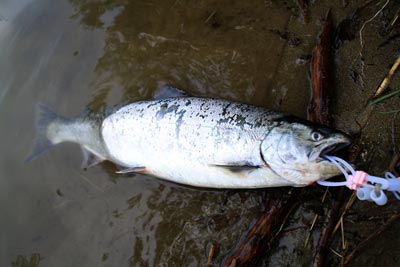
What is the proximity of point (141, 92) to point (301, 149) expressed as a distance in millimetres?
2082

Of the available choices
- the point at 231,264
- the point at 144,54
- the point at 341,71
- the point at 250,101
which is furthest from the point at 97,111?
the point at 341,71

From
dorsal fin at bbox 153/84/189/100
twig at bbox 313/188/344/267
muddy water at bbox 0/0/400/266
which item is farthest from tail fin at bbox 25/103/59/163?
twig at bbox 313/188/344/267

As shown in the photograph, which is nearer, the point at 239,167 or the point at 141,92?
the point at 239,167

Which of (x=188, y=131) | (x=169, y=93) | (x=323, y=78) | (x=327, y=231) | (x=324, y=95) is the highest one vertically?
(x=323, y=78)

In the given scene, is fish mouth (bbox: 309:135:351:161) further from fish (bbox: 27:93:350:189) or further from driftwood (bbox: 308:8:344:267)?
driftwood (bbox: 308:8:344:267)

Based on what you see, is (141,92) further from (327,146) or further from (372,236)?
(372,236)

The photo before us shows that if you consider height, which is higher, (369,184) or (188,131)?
(369,184)

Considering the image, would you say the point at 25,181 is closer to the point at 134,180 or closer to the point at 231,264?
the point at 134,180

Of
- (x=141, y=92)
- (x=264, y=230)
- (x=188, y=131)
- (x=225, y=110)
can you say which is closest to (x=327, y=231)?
(x=264, y=230)

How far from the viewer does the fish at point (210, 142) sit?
3.01 meters

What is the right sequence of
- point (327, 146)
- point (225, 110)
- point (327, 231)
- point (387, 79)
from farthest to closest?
point (387, 79)
point (225, 110)
point (327, 231)
point (327, 146)

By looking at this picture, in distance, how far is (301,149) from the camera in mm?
2990

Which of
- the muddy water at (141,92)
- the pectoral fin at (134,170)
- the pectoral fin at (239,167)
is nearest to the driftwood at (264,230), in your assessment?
the muddy water at (141,92)

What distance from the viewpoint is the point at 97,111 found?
423 cm
